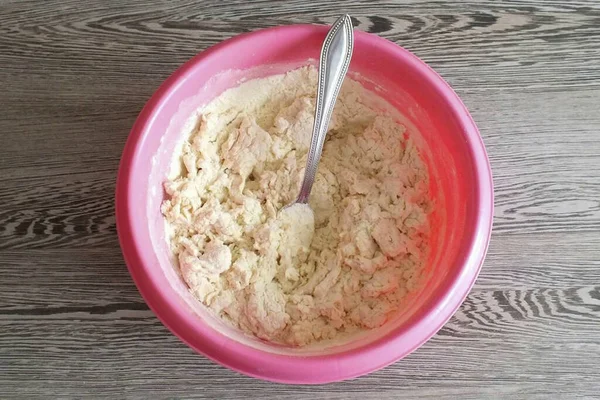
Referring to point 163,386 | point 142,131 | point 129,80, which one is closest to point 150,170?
point 142,131

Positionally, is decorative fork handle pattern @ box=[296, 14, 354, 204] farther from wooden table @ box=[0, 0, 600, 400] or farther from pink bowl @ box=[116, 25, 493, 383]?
wooden table @ box=[0, 0, 600, 400]

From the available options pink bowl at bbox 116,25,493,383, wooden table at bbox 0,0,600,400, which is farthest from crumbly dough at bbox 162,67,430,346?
wooden table at bbox 0,0,600,400

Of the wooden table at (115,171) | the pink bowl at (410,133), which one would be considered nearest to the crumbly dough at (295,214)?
the pink bowl at (410,133)

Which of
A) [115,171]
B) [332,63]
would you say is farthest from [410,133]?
[115,171]

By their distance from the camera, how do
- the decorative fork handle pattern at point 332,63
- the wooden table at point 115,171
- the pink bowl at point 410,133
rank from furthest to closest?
1. the wooden table at point 115,171
2. the decorative fork handle pattern at point 332,63
3. the pink bowl at point 410,133

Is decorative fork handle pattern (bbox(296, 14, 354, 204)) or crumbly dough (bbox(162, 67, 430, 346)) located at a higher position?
decorative fork handle pattern (bbox(296, 14, 354, 204))

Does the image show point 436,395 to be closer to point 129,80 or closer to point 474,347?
point 474,347

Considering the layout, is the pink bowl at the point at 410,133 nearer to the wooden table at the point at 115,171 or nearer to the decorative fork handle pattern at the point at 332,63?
the decorative fork handle pattern at the point at 332,63
